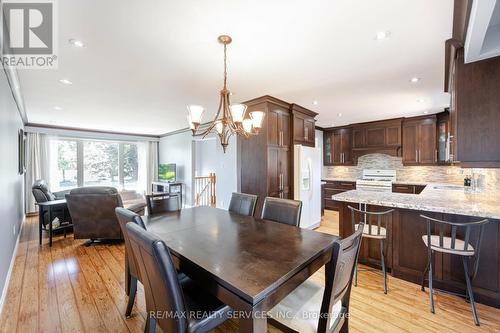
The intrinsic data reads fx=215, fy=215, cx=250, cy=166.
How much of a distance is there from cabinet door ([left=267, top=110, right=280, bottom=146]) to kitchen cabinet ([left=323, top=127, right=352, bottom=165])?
3.36 metres

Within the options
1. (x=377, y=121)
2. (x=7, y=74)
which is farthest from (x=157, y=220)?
(x=377, y=121)

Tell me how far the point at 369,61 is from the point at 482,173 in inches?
121

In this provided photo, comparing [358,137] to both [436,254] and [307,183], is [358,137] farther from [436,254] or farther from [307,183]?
[436,254]

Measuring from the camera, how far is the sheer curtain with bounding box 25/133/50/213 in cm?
583

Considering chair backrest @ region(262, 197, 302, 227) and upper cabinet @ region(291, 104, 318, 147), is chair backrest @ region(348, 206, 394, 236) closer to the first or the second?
chair backrest @ region(262, 197, 302, 227)

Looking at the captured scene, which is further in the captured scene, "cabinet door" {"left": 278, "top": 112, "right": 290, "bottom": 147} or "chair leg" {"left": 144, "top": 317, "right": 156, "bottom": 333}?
"cabinet door" {"left": 278, "top": 112, "right": 290, "bottom": 147}

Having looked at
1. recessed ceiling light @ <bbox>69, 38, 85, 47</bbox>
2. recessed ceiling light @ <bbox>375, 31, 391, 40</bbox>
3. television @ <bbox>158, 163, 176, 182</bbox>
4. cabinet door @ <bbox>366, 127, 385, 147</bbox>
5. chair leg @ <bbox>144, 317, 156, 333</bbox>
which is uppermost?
recessed ceiling light @ <bbox>375, 31, 391, 40</bbox>

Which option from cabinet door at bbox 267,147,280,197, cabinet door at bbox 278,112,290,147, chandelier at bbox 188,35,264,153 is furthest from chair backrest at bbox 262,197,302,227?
cabinet door at bbox 278,112,290,147

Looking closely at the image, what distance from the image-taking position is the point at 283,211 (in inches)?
92.1

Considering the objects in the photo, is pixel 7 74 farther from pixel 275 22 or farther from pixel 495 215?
pixel 495 215

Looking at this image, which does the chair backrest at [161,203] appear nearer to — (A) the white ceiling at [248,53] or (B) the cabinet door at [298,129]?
(A) the white ceiling at [248,53]

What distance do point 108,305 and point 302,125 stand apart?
4089mm

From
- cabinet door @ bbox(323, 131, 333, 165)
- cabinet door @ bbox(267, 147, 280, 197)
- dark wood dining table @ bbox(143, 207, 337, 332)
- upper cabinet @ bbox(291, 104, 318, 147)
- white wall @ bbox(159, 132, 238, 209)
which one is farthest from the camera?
cabinet door @ bbox(323, 131, 333, 165)


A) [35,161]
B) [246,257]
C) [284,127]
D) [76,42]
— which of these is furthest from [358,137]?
[35,161]
